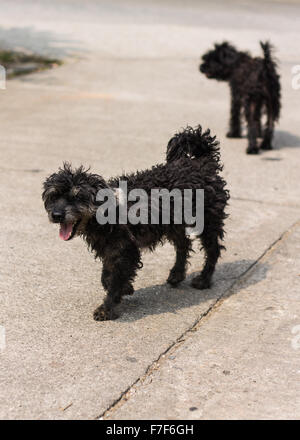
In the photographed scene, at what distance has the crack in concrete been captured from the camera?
158 inches

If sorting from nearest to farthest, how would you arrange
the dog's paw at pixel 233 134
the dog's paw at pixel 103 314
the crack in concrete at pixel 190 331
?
1. the crack in concrete at pixel 190 331
2. the dog's paw at pixel 103 314
3. the dog's paw at pixel 233 134

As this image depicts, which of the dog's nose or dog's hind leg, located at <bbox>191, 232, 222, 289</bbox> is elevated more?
the dog's nose

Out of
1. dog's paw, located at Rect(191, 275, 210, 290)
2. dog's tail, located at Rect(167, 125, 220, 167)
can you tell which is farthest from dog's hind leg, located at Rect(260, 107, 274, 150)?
dog's paw, located at Rect(191, 275, 210, 290)

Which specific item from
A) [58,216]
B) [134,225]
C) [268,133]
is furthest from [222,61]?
[58,216]

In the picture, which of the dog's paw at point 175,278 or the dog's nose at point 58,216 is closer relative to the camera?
the dog's nose at point 58,216

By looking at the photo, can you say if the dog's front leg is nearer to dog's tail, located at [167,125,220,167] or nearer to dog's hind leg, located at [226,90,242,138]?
dog's tail, located at [167,125,220,167]

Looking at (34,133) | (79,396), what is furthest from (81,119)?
(79,396)

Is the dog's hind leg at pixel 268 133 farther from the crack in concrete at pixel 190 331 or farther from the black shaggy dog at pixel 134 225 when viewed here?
the black shaggy dog at pixel 134 225

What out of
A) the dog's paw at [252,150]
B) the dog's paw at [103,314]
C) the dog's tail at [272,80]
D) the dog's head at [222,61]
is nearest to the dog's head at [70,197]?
the dog's paw at [103,314]

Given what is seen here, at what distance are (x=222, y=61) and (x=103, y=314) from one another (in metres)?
5.81

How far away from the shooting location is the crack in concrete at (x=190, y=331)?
4020 millimetres

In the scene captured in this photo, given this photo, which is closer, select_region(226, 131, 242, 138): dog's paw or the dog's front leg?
the dog's front leg

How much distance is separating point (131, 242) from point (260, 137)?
5.29 m

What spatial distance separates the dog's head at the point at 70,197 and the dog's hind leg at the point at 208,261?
3.69 ft
